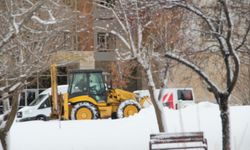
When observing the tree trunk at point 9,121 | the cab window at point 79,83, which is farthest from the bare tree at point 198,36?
the cab window at point 79,83

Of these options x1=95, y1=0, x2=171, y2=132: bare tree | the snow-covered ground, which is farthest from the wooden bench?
the snow-covered ground

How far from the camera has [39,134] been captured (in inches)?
723

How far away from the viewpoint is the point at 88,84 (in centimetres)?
2891

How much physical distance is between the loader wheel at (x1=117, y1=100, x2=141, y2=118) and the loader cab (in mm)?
1385

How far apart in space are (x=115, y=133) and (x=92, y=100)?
32.6 ft

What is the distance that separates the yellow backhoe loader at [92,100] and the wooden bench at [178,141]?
13.3 m

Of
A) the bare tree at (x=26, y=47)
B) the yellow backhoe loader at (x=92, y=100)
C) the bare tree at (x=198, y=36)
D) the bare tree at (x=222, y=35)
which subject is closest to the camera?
the bare tree at (x=222, y=35)

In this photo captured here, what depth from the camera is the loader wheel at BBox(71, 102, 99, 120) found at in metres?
26.9

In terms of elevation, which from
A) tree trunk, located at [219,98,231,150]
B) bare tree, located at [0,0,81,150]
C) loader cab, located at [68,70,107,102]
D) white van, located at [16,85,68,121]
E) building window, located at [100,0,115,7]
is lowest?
white van, located at [16,85,68,121]

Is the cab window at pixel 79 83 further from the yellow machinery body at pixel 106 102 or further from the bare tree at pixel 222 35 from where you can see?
the bare tree at pixel 222 35

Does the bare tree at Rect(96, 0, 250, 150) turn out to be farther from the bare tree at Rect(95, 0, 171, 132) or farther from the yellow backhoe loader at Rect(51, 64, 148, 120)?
the yellow backhoe loader at Rect(51, 64, 148, 120)

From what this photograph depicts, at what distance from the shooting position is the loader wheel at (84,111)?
26.9 m

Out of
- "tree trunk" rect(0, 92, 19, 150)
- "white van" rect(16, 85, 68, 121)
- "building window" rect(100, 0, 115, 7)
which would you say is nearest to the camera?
"tree trunk" rect(0, 92, 19, 150)

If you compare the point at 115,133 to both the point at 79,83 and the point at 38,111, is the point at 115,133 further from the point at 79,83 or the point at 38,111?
the point at 38,111
